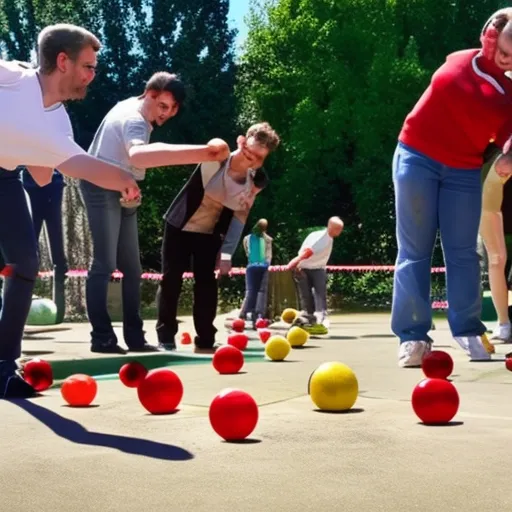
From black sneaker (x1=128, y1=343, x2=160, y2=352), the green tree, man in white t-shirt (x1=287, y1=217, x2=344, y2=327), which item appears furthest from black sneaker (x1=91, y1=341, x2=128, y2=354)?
the green tree

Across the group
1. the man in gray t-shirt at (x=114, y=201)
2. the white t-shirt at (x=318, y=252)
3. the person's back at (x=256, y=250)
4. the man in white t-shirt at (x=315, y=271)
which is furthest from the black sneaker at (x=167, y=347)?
the person's back at (x=256, y=250)

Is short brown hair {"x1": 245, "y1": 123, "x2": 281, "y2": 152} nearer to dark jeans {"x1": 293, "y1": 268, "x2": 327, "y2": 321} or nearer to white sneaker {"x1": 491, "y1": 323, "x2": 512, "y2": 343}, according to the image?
white sneaker {"x1": 491, "y1": 323, "x2": 512, "y2": 343}

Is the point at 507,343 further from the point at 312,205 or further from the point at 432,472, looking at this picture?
the point at 312,205

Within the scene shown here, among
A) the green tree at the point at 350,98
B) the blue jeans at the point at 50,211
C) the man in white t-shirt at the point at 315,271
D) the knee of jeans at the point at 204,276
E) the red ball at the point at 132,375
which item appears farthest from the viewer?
the green tree at the point at 350,98

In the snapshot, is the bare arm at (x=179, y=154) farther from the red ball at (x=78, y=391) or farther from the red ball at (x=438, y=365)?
the red ball at (x=438, y=365)

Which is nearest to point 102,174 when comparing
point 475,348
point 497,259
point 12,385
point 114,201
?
point 12,385

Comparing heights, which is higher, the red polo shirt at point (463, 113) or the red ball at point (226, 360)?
the red polo shirt at point (463, 113)

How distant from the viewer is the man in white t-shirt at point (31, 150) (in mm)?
4496

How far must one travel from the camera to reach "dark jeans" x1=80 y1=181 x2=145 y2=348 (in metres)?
8.12

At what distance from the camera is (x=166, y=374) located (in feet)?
15.1

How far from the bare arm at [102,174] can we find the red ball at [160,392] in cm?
76

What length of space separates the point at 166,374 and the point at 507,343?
4774 millimetres

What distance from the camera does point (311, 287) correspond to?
560 inches

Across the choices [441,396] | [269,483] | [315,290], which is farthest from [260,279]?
[269,483]
